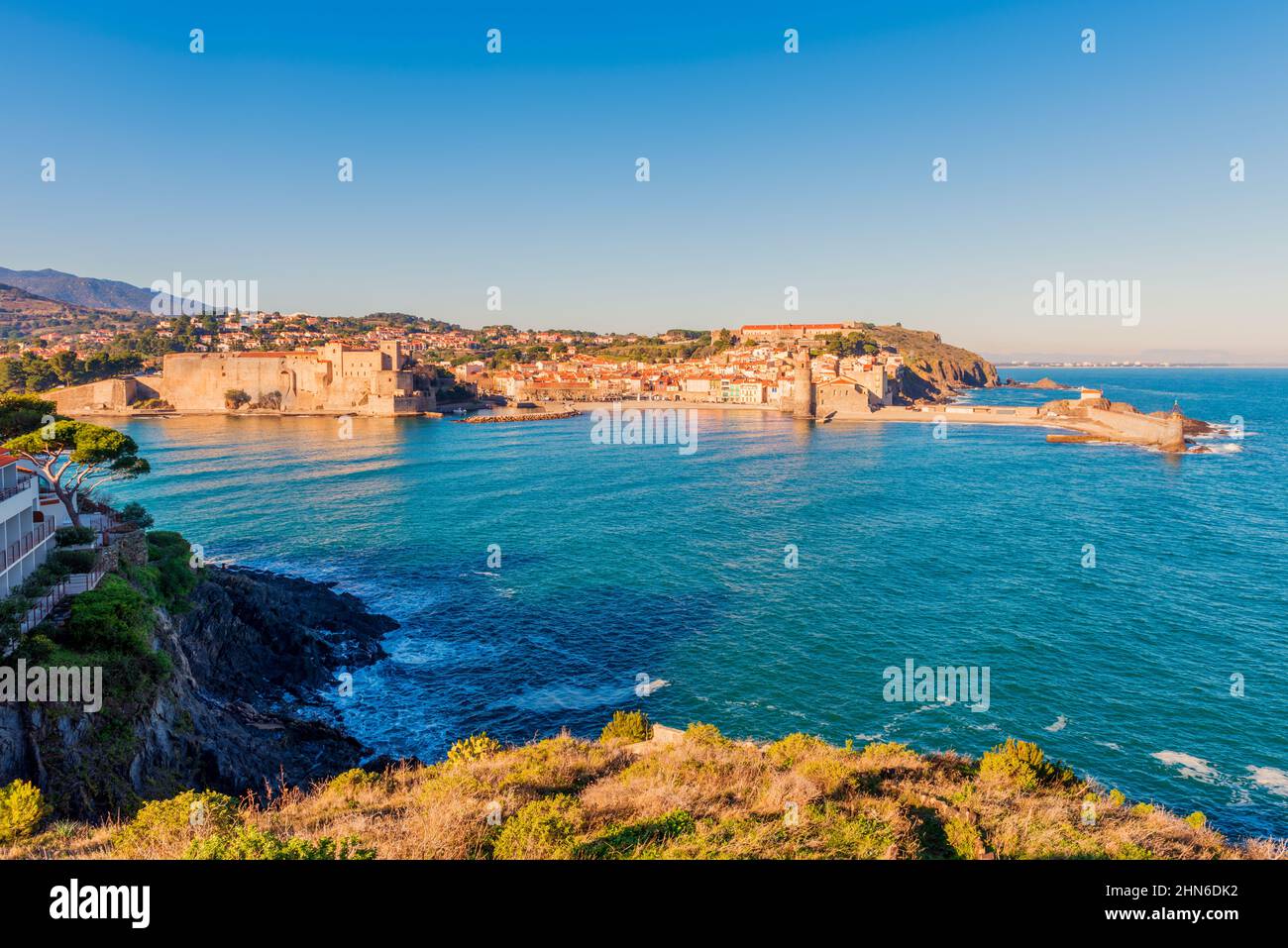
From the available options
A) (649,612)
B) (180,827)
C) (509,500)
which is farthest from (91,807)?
(509,500)

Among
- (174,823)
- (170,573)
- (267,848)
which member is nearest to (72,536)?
(170,573)

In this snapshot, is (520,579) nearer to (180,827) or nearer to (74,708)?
(74,708)

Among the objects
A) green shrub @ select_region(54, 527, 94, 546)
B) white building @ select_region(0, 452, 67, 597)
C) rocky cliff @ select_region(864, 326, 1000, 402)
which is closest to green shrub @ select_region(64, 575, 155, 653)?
white building @ select_region(0, 452, 67, 597)

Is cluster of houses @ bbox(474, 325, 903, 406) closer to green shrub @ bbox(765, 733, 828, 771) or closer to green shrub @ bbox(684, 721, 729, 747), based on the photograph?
green shrub @ bbox(684, 721, 729, 747)

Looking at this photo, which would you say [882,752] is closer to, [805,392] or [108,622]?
[108,622]

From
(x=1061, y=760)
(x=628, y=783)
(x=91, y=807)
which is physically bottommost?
(x=1061, y=760)

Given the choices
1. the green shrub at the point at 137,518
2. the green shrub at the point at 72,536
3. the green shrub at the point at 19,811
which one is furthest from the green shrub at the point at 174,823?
the green shrub at the point at 137,518
